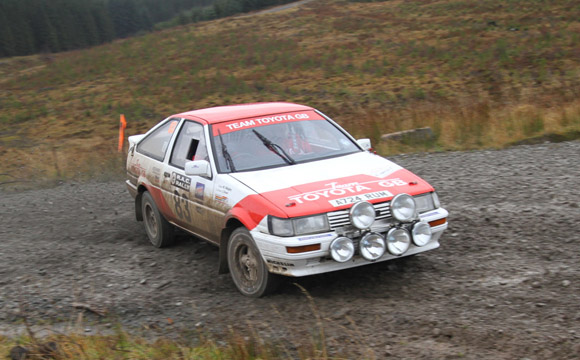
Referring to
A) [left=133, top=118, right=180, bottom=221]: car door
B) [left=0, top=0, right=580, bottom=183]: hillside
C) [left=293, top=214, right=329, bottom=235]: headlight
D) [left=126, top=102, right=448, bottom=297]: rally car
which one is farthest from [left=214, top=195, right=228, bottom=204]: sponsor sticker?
[left=0, top=0, right=580, bottom=183]: hillside

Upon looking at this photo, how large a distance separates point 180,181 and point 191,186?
276mm

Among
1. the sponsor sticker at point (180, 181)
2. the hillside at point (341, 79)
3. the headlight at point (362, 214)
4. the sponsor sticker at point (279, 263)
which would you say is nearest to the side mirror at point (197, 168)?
the sponsor sticker at point (180, 181)

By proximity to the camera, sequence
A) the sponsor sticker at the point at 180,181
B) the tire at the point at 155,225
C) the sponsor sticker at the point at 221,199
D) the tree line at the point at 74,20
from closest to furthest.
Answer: the sponsor sticker at the point at 221,199 → the sponsor sticker at the point at 180,181 → the tire at the point at 155,225 → the tree line at the point at 74,20

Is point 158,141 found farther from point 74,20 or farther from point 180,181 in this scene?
point 74,20

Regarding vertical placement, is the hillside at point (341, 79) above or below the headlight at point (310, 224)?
below

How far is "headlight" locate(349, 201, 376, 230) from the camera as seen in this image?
15.8 ft

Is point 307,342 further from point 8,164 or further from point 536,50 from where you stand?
point 536,50

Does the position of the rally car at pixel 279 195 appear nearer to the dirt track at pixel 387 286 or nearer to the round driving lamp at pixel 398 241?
the round driving lamp at pixel 398 241

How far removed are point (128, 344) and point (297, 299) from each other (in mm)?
1398

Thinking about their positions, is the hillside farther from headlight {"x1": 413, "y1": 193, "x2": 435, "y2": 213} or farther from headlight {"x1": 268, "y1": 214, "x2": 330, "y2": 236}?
headlight {"x1": 268, "y1": 214, "x2": 330, "y2": 236}

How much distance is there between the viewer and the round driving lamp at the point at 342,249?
4.78 m

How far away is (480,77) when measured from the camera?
23.4 m

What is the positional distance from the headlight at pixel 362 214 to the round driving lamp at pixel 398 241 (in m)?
0.22

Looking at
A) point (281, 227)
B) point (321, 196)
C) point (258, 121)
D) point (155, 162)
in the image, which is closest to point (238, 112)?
point (258, 121)
